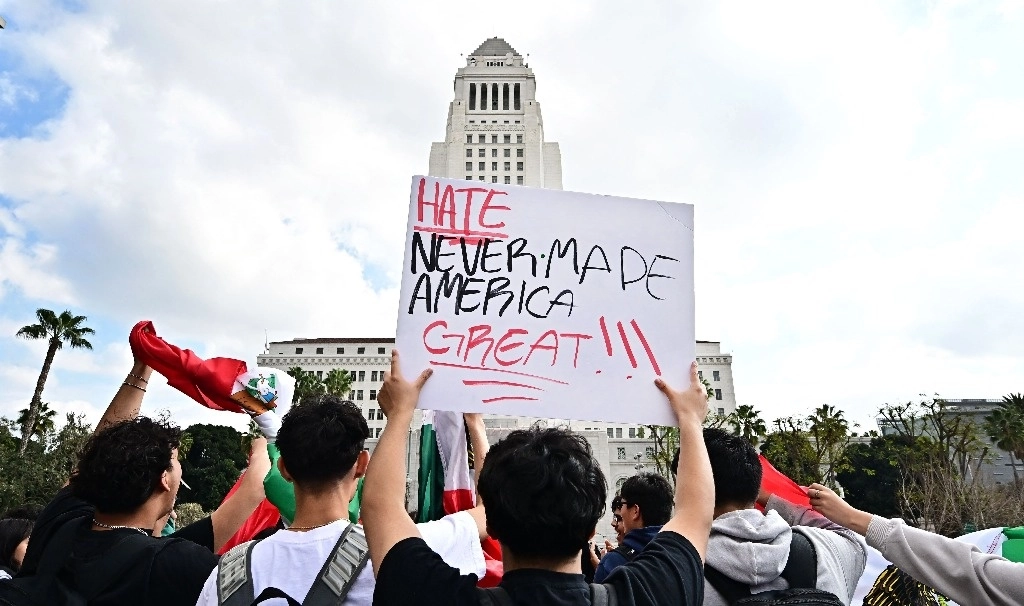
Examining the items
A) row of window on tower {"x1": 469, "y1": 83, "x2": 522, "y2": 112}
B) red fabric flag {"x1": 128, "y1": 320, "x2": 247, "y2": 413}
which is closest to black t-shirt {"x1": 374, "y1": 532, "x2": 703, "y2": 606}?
red fabric flag {"x1": 128, "y1": 320, "x2": 247, "y2": 413}

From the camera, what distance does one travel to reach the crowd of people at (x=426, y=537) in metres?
1.58

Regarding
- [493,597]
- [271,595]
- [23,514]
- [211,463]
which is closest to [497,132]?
[211,463]

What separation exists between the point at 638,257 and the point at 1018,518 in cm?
3530

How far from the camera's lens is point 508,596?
152 centimetres

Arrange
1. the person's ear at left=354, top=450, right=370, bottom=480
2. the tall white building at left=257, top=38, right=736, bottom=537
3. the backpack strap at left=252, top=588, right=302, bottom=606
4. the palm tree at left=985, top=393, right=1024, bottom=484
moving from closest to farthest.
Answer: the backpack strap at left=252, top=588, right=302, bottom=606
the person's ear at left=354, top=450, right=370, bottom=480
the palm tree at left=985, top=393, right=1024, bottom=484
the tall white building at left=257, top=38, right=736, bottom=537

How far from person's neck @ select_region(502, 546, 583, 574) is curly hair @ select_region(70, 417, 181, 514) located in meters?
1.47

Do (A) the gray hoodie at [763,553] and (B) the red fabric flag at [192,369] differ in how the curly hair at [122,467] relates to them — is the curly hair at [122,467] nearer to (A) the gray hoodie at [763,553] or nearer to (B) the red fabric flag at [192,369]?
(B) the red fabric flag at [192,369]

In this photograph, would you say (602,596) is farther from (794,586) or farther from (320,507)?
(794,586)

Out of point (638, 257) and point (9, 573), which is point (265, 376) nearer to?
point (638, 257)

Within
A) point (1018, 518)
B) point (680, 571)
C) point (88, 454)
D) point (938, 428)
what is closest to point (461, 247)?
point (680, 571)

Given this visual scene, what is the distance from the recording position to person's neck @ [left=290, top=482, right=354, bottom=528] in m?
2.12

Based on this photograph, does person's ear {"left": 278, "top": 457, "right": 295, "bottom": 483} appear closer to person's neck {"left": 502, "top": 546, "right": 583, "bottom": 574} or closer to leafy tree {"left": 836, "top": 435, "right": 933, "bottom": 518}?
person's neck {"left": 502, "top": 546, "right": 583, "bottom": 574}

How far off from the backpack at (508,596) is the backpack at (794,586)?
3.01 feet

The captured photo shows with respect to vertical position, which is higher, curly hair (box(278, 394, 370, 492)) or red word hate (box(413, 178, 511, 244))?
red word hate (box(413, 178, 511, 244))
